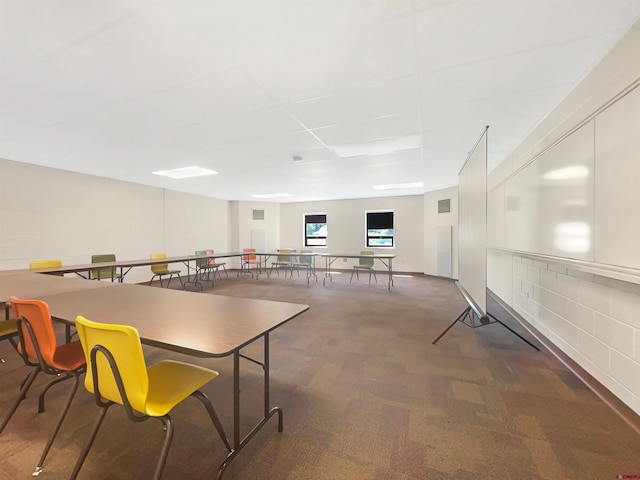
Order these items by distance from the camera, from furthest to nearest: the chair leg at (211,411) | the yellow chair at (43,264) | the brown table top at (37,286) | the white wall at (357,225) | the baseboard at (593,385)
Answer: the white wall at (357,225)
the yellow chair at (43,264)
the brown table top at (37,286)
the baseboard at (593,385)
the chair leg at (211,411)

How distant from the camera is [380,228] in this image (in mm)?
9289

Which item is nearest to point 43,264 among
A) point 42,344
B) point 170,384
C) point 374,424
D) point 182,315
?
point 42,344

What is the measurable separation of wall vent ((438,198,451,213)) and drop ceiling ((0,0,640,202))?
353cm

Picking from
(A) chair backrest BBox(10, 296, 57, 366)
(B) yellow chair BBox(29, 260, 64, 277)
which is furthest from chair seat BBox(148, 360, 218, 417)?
(B) yellow chair BBox(29, 260, 64, 277)

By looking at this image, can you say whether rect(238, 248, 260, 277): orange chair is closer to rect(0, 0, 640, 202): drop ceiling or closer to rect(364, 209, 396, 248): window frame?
rect(364, 209, 396, 248): window frame

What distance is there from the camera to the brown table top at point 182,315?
1.26 metres

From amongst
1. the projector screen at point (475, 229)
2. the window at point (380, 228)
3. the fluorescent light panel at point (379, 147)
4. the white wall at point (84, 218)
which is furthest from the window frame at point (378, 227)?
the white wall at point (84, 218)

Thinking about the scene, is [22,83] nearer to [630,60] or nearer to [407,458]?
[407,458]

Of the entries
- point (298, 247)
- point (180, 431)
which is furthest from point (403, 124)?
point (298, 247)

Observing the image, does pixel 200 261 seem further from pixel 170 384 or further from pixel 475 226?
pixel 475 226

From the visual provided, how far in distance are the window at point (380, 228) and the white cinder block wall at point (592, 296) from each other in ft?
17.8

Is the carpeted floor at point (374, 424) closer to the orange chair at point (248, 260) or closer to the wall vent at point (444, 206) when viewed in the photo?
the wall vent at point (444, 206)

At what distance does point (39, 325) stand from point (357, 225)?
8.61 meters

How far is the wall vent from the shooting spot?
24.6ft
